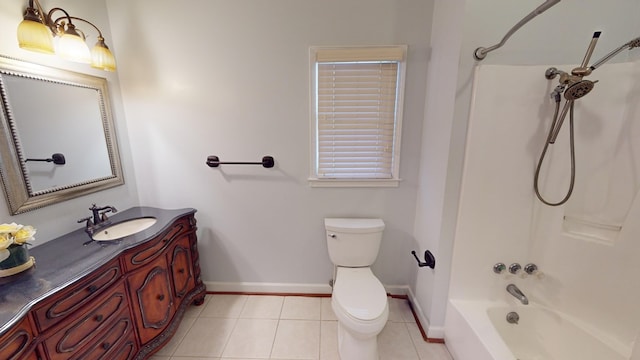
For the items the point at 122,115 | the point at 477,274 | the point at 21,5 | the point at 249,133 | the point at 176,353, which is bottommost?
the point at 176,353

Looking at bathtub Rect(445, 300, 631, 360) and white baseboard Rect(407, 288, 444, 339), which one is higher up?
bathtub Rect(445, 300, 631, 360)

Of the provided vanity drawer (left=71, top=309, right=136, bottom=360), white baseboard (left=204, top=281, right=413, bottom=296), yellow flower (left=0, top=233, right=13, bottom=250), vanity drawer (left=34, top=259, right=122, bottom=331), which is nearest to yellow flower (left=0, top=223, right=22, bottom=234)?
yellow flower (left=0, top=233, right=13, bottom=250)

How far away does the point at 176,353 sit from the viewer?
1.53 meters

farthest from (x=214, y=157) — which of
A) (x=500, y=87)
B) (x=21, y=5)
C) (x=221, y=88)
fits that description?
(x=500, y=87)

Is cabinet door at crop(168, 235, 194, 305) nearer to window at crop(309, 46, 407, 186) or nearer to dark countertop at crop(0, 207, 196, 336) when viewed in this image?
dark countertop at crop(0, 207, 196, 336)

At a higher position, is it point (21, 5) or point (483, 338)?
point (21, 5)

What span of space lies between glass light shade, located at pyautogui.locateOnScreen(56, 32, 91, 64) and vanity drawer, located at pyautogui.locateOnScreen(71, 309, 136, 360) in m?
1.43

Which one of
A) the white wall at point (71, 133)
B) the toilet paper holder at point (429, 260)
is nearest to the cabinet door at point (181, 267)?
the white wall at point (71, 133)

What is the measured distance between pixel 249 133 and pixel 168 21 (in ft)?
3.08

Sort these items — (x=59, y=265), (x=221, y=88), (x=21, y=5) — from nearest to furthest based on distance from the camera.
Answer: (x=59, y=265), (x=21, y=5), (x=221, y=88)

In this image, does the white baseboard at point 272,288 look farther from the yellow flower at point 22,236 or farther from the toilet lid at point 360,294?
the yellow flower at point 22,236

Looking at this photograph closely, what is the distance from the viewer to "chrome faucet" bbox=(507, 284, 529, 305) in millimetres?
1345

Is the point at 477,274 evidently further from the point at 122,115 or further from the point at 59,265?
the point at 122,115

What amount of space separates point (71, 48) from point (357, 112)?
1.72 m
